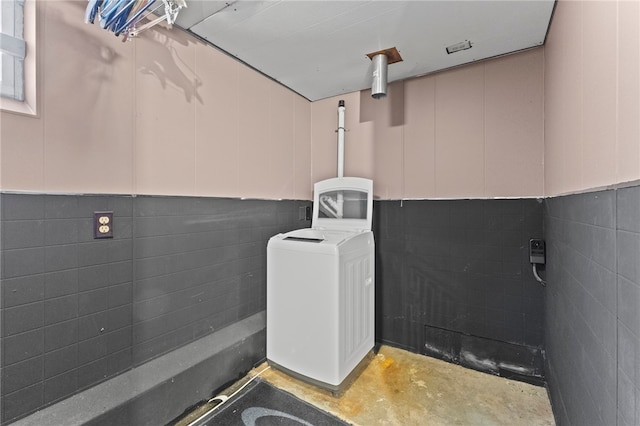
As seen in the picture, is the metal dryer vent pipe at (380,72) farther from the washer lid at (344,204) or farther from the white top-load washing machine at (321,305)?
the white top-load washing machine at (321,305)

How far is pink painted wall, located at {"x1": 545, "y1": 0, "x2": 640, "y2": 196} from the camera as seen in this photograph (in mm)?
708

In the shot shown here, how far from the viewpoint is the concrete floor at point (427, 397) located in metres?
1.61

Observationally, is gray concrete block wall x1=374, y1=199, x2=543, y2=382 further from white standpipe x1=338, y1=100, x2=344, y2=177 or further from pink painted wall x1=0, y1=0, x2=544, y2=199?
white standpipe x1=338, y1=100, x2=344, y2=177

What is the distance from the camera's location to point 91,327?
52.1 inches

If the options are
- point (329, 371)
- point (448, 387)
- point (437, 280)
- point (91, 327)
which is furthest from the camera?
point (437, 280)

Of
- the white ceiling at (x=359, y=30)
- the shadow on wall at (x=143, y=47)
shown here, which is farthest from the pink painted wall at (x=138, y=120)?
the white ceiling at (x=359, y=30)

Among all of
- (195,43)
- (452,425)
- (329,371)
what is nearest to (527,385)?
(452,425)

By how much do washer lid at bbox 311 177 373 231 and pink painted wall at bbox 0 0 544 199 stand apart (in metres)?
0.31

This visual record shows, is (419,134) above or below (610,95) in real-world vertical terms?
above

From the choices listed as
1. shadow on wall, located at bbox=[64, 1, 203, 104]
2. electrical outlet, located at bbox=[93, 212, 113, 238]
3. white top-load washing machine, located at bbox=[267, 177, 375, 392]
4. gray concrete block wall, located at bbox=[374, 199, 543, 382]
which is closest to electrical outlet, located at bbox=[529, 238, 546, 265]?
gray concrete block wall, located at bbox=[374, 199, 543, 382]

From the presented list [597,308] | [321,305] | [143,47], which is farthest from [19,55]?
[597,308]

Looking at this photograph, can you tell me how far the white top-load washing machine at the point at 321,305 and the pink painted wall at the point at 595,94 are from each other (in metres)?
1.17

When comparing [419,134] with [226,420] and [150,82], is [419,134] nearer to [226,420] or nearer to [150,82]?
[150,82]

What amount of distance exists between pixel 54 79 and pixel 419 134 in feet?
7.42
